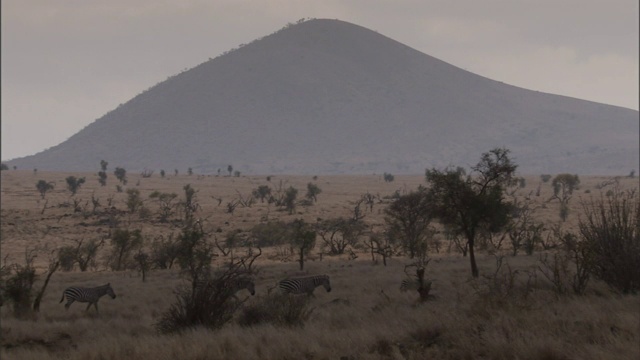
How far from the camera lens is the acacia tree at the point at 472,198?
97.0ft

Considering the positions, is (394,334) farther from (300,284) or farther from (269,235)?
(269,235)

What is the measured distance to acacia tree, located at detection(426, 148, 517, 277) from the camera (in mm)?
29562

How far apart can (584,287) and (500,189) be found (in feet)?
42.8

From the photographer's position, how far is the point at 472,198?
96.7 ft

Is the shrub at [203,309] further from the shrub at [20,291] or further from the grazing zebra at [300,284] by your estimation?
the shrub at [20,291]

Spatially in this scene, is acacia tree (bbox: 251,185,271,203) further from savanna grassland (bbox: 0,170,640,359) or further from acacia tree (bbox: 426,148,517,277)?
acacia tree (bbox: 426,148,517,277)

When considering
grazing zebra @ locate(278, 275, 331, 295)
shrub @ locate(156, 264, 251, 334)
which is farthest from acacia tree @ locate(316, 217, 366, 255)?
shrub @ locate(156, 264, 251, 334)

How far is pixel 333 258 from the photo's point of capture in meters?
47.6

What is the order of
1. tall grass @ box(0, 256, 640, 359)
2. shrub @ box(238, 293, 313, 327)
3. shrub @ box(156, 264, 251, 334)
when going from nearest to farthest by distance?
tall grass @ box(0, 256, 640, 359), shrub @ box(156, 264, 251, 334), shrub @ box(238, 293, 313, 327)

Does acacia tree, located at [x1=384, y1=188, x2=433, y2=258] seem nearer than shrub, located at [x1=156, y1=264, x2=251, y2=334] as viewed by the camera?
No

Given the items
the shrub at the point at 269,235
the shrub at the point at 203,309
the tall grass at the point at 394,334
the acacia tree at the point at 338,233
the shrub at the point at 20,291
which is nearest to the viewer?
the tall grass at the point at 394,334

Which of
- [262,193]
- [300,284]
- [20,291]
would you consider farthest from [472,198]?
[262,193]

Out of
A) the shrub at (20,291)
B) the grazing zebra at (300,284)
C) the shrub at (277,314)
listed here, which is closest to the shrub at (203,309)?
the shrub at (277,314)

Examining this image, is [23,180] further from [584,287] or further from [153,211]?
[584,287]
